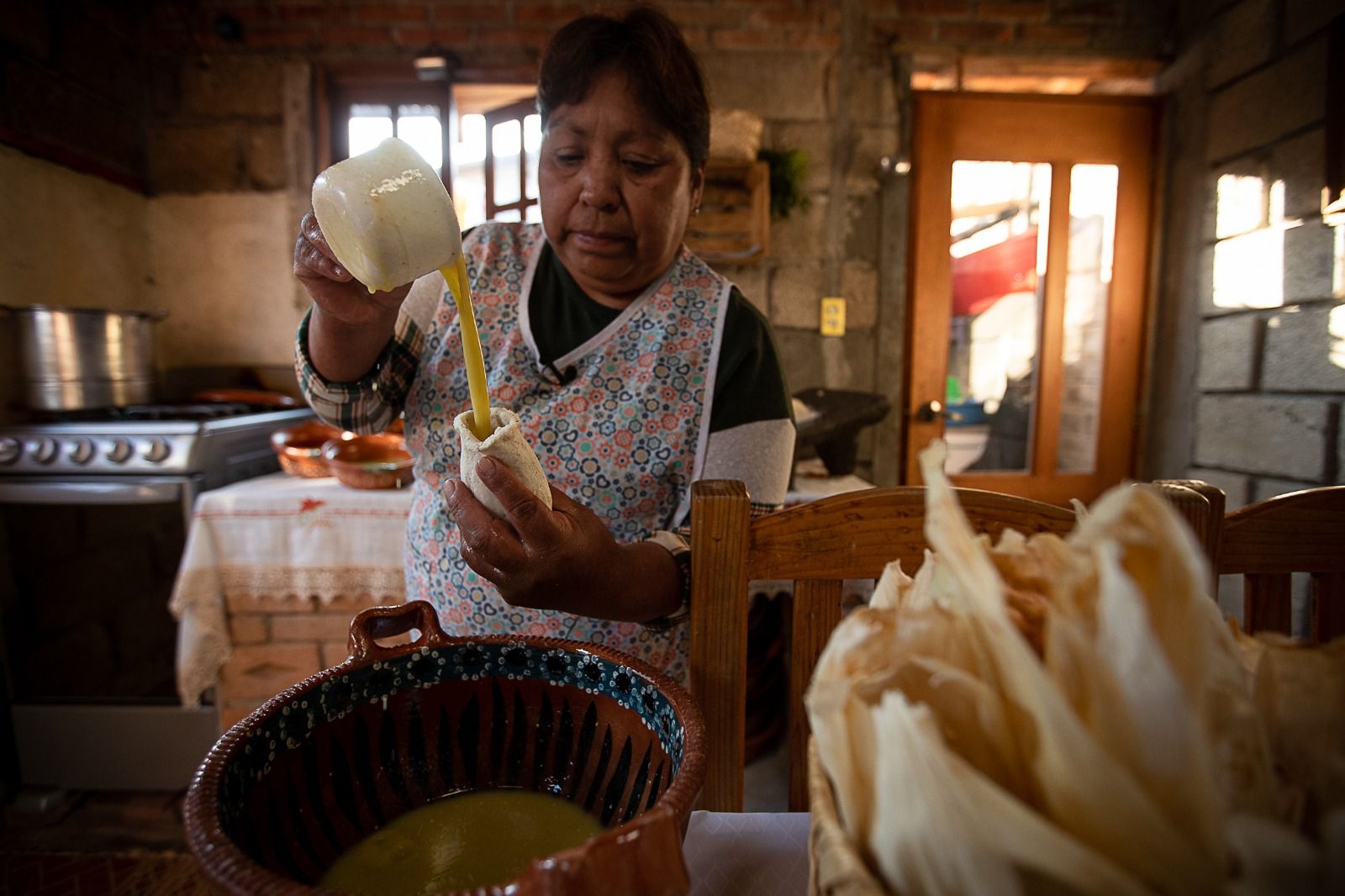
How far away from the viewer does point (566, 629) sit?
2.96ft

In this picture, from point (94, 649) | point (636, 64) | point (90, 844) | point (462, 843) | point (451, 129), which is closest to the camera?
point (462, 843)

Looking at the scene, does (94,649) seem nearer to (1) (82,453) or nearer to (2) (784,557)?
(1) (82,453)

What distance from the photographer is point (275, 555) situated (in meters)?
1.91

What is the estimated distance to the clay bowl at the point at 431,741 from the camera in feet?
1.29

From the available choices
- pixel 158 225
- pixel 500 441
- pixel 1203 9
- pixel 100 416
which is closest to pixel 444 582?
pixel 500 441

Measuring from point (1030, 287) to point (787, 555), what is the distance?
266cm

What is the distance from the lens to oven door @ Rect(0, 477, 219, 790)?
196 centimetres

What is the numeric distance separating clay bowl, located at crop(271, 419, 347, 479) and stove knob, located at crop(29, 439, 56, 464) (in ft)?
1.79

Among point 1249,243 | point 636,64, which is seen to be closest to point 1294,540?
point 636,64

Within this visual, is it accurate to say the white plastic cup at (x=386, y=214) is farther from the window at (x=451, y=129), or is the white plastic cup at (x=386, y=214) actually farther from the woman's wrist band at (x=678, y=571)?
the window at (x=451, y=129)

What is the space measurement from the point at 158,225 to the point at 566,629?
2.97 meters

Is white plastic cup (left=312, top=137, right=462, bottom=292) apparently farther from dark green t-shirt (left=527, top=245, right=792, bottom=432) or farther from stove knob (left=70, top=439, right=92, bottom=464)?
stove knob (left=70, top=439, right=92, bottom=464)

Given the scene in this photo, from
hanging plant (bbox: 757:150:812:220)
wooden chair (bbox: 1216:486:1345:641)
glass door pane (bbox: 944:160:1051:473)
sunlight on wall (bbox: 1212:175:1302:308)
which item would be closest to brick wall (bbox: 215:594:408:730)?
wooden chair (bbox: 1216:486:1345:641)

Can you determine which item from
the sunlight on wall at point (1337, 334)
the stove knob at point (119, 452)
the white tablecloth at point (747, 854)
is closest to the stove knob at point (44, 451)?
the stove knob at point (119, 452)
